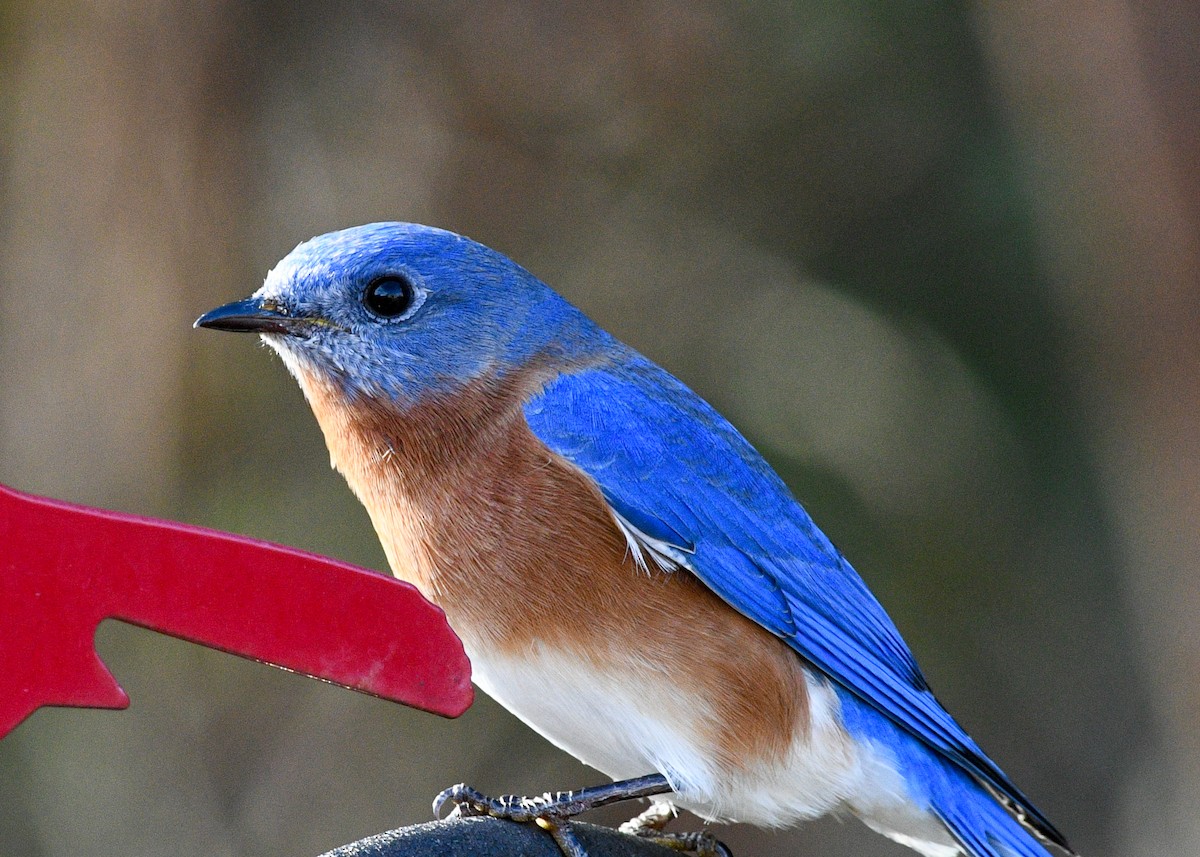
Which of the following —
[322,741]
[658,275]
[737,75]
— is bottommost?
[322,741]

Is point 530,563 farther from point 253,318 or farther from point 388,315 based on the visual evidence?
point 253,318

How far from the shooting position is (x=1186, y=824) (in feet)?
20.2

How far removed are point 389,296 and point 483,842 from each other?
4.15ft

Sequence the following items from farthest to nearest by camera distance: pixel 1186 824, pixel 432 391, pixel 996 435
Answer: pixel 996 435, pixel 1186 824, pixel 432 391

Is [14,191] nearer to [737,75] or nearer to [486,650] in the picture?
[737,75]

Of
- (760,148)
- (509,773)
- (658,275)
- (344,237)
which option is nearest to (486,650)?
(344,237)

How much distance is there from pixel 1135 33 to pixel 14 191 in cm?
526

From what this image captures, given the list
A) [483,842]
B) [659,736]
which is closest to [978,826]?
[659,736]

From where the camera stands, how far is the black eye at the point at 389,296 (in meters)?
3.13

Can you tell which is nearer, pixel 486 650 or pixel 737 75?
pixel 486 650

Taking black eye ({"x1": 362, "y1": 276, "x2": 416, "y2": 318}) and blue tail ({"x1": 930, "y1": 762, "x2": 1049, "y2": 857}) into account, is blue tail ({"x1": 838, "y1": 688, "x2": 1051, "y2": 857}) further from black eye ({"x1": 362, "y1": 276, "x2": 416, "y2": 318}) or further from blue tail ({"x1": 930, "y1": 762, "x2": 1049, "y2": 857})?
black eye ({"x1": 362, "y1": 276, "x2": 416, "y2": 318})

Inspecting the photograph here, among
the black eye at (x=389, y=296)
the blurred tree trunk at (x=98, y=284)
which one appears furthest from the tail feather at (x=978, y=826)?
the blurred tree trunk at (x=98, y=284)

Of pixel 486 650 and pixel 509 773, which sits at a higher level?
pixel 486 650

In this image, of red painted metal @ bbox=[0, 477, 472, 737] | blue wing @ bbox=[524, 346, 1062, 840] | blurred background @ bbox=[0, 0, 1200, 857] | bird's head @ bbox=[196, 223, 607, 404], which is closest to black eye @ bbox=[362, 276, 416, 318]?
bird's head @ bbox=[196, 223, 607, 404]
